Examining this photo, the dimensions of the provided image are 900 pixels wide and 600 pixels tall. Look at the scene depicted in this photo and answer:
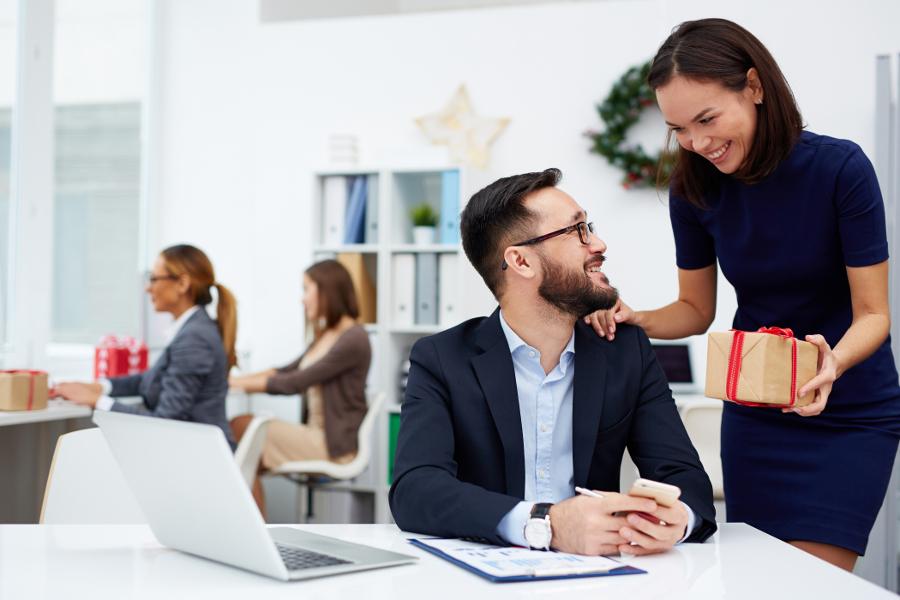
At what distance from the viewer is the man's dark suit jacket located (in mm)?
1573

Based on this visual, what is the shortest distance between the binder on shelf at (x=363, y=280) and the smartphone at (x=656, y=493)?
11.3 feet

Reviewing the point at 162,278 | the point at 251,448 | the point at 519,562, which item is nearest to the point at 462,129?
the point at 162,278

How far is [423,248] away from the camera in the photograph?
465cm

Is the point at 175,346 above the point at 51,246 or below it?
below

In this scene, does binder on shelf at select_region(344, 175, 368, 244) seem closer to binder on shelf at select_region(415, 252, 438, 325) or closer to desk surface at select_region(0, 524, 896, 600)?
binder on shelf at select_region(415, 252, 438, 325)

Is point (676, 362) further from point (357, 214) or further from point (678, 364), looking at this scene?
point (357, 214)

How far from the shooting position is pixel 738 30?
1.69 m

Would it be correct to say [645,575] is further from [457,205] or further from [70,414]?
[457,205]

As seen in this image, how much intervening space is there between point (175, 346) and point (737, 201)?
2311mm

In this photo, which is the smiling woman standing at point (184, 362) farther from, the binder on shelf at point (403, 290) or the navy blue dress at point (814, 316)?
the navy blue dress at point (814, 316)

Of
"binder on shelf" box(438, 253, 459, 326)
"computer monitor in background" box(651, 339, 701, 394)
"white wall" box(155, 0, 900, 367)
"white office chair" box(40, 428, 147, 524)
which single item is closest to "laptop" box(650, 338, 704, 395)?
"computer monitor in background" box(651, 339, 701, 394)

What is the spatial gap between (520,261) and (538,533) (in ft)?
2.15

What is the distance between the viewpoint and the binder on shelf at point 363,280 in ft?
15.5

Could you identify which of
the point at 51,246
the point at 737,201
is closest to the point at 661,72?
the point at 737,201
